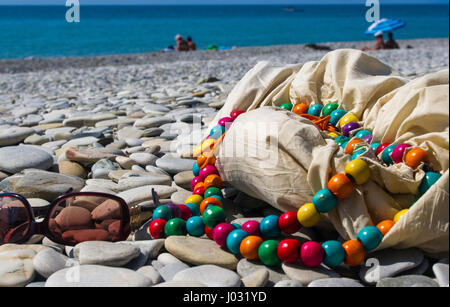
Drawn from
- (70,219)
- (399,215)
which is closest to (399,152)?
(399,215)

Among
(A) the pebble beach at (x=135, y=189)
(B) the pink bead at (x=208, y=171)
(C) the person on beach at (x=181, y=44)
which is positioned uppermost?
(B) the pink bead at (x=208, y=171)

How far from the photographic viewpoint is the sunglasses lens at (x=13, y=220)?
→ 7.80ft

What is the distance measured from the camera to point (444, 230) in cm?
186

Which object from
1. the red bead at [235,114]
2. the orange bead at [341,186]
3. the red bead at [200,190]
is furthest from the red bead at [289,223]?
the red bead at [235,114]

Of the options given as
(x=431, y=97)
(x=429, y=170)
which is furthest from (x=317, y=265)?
(x=431, y=97)

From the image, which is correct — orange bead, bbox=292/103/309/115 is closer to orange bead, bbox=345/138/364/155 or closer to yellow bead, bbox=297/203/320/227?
orange bead, bbox=345/138/364/155

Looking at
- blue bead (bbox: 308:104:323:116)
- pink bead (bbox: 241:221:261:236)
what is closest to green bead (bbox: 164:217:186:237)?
pink bead (bbox: 241:221:261:236)

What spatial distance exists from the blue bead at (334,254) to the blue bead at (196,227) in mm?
652

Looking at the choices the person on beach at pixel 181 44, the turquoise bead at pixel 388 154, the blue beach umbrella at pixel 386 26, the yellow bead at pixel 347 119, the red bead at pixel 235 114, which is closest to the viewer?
the turquoise bead at pixel 388 154

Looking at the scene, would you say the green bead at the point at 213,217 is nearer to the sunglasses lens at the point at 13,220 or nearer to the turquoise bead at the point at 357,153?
the turquoise bead at the point at 357,153

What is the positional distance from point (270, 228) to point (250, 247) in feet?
0.50

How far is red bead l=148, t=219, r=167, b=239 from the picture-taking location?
7.80 feet

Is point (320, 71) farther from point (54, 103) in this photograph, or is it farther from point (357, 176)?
point (54, 103)

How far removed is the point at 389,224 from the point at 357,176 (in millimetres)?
237
